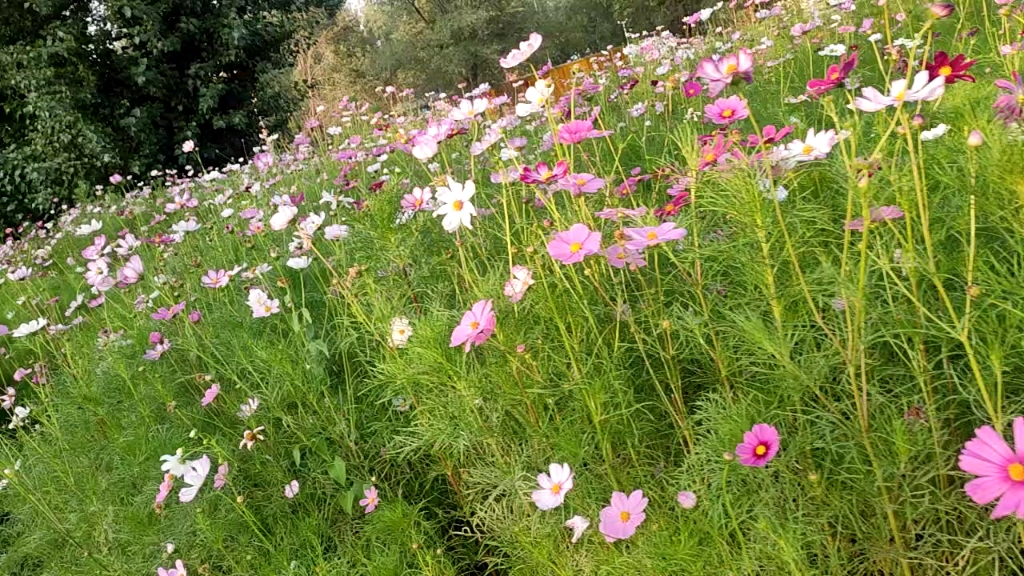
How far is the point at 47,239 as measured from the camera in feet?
17.9

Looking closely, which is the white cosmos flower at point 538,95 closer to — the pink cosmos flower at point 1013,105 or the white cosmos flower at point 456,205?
the white cosmos flower at point 456,205

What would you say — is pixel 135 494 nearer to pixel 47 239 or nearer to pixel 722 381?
pixel 722 381

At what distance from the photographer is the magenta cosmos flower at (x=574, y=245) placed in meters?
1.08

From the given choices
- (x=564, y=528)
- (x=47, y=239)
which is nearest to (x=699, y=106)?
(x=564, y=528)

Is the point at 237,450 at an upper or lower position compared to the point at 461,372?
lower

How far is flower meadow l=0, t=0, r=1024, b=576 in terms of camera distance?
954 mm

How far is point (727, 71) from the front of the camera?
3.93ft

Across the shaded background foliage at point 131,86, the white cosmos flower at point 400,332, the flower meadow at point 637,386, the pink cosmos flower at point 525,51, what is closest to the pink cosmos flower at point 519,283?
the flower meadow at point 637,386

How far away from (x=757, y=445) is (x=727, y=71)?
26.2 inches

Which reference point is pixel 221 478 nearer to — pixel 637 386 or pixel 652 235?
pixel 637 386

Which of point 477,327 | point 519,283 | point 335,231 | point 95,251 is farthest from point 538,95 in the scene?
point 95,251

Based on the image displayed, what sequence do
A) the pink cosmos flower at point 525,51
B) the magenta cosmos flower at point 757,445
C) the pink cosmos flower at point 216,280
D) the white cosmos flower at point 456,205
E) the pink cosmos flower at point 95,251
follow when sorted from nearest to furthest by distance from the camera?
the magenta cosmos flower at point 757,445
the white cosmos flower at point 456,205
the pink cosmos flower at point 525,51
the pink cosmos flower at point 216,280
the pink cosmos flower at point 95,251

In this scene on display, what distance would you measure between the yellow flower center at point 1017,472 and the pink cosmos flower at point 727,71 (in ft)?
2.42

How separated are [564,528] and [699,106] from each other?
2193 millimetres
